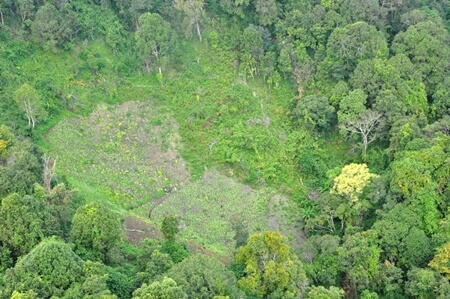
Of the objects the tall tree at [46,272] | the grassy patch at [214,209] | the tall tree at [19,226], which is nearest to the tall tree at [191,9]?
the grassy patch at [214,209]

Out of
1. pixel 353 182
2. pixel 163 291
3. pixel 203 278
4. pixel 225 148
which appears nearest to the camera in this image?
pixel 163 291

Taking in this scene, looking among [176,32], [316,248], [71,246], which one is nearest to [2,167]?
[71,246]

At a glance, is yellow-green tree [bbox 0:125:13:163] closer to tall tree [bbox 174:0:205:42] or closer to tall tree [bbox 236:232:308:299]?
tall tree [bbox 236:232:308:299]

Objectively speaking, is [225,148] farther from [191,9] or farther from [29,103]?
[29,103]

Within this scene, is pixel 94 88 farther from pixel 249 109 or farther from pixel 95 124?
pixel 249 109

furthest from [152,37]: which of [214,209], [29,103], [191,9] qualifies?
[214,209]

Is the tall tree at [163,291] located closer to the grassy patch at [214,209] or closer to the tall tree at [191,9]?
the grassy patch at [214,209]

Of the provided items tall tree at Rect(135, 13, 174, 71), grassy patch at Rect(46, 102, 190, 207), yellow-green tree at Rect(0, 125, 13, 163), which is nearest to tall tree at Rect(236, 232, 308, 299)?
grassy patch at Rect(46, 102, 190, 207)

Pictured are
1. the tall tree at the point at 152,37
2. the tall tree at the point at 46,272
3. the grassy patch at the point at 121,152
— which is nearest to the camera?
the tall tree at the point at 46,272
